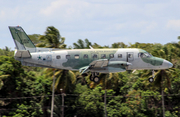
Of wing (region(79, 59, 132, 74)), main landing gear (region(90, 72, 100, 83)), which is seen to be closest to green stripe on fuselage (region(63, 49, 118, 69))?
wing (region(79, 59, 132, 74))

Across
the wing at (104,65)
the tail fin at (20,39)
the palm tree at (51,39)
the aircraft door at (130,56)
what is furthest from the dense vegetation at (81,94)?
the wing at (104,65)

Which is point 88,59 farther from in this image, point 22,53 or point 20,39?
point 20,39

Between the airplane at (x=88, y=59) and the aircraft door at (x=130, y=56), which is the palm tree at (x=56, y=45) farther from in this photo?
the aircraft door at (x=130, y=56)

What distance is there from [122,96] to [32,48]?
1140 inches

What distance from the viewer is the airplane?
2942 cm

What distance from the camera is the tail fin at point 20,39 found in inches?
1226

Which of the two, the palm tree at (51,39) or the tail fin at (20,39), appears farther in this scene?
the palm tree at (51,39)

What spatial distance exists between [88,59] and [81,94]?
90.9ft

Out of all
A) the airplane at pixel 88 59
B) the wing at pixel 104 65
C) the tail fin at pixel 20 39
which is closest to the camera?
the wing at pixel 104 65

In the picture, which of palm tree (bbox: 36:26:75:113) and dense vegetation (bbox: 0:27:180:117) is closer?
palm tree (bbox: 36:26:75:113)

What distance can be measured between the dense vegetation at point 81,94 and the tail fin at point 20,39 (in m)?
14.4

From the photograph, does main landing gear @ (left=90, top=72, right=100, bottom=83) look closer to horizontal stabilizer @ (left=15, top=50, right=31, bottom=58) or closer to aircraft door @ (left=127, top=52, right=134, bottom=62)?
aircraft door @ (left=127, top=52, right=134, bottom=62)

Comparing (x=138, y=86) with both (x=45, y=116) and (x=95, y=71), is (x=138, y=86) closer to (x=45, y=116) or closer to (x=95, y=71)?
(x=45, y=116)

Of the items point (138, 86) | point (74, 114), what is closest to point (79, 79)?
point (74, 114)
